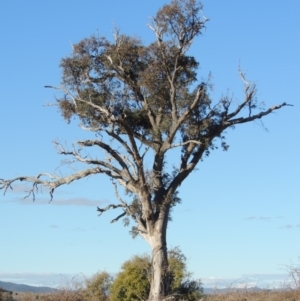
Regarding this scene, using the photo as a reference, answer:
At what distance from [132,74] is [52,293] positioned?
956 cm

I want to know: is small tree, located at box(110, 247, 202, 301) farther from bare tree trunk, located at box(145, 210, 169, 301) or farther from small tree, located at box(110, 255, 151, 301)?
bare tree trunk, located at box(145, 210, 169, 301)

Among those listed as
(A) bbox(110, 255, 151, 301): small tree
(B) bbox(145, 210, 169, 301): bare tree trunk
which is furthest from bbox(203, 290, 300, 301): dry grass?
(A) bbox(110, 255, 151, 301): small tree

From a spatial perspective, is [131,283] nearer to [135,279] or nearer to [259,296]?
[135,279]

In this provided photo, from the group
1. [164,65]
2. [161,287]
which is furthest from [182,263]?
[164,65]

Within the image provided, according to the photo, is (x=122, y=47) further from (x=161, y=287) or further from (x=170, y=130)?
(x=161, y=287)

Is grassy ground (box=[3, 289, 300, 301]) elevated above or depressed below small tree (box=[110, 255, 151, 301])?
below

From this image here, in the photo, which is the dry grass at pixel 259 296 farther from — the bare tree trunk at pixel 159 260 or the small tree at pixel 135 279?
the small tree at pixel 135 279

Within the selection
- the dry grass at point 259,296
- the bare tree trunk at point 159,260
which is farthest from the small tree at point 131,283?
the dry grass at point 259,296

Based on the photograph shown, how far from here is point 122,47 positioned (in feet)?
106

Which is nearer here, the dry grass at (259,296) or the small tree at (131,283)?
the dry grass at (259,296)

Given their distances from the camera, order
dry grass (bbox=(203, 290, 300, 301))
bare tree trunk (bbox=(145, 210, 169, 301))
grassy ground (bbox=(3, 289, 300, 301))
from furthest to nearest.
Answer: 1. bare tree trunk (bbox=(145, 210, 169, 301))
2. grassy ground (bbox=(3, 289, 300, 301))
3. dry grass (bbox=(203, 290, 300, 301))

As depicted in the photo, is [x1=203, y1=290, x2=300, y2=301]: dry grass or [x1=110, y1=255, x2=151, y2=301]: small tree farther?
[x1=110, y1=255, x2=151, y2=301]: small tree

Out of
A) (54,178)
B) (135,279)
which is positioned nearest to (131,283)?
(135,279)

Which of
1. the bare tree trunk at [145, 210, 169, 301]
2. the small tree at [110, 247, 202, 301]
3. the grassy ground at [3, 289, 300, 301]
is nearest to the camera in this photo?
the grassy ground at [3, 289, 300, 301]
